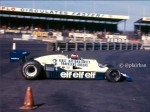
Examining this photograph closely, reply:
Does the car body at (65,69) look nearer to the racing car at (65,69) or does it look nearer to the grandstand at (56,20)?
the racing car at (65,69)

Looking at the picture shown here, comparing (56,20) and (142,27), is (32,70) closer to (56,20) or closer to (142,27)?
(56,20)

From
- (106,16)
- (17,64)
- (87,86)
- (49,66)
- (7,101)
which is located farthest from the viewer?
(106,16)

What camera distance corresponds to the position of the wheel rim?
12072 millimetres

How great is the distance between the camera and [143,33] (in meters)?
64.9

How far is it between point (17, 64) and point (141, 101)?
1026 centimetres

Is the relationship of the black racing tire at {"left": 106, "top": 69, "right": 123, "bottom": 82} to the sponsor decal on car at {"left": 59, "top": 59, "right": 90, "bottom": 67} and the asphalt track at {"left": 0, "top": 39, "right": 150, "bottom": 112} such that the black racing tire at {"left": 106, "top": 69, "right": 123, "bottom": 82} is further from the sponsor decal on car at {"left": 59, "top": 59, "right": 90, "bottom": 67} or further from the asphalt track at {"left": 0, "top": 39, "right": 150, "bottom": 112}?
the sponsor decal on car at {"left": 59, "top": 59, "right": 90, "bottom": 67}

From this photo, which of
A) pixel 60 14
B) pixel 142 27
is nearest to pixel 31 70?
pixel 60 14

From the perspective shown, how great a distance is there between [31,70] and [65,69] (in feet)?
4.29

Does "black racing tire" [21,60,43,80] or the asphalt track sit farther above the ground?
"black racing tire" [21,60,43,80]

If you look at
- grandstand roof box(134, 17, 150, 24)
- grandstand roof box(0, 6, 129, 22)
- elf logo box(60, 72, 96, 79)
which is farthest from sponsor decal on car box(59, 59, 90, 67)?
grandstand roof box(134, 17, 150, 24)

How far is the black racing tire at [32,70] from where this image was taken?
1204cm

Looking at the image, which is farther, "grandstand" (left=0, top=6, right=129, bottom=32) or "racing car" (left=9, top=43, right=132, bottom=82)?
"grandstand" (left=0, top=6, right=129, bottom=32)

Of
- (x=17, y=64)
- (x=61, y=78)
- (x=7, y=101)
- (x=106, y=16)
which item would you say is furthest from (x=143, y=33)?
(x=7, y=101)

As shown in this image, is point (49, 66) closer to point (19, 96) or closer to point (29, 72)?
point (29, 72)
